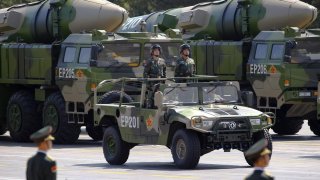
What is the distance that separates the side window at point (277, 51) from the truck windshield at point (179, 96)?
324 inches

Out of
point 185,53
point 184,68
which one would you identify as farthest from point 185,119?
point 185,53

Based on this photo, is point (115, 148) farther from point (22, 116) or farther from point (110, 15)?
point (110, 15)

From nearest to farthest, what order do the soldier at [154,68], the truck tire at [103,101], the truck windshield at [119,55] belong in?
the soldier at [154,68]
the truck tire at [103,101]
the truck windshield at [119,55]

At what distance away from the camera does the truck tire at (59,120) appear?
28875 millimetres

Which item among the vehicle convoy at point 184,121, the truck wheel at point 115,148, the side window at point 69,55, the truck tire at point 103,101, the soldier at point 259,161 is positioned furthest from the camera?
the side window at point 69,55

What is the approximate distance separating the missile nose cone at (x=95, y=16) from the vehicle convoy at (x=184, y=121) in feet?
23.5

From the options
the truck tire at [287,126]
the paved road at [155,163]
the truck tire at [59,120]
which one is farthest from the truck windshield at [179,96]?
the truck tire at [287,126]

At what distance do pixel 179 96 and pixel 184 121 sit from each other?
123cm

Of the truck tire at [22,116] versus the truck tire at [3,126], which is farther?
the truck tire at [3,126]

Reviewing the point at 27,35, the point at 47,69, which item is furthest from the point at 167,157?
the point at 27,35

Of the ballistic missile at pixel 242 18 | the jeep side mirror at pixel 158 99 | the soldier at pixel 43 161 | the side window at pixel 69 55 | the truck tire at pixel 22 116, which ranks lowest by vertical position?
the truck tire at pixel 22 116

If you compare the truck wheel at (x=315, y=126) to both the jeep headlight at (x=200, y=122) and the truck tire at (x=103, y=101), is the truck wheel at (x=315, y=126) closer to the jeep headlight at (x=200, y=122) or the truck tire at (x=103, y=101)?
the truck tire at (x=103, y=101)

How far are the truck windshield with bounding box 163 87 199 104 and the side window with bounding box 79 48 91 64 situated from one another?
22.1 feet

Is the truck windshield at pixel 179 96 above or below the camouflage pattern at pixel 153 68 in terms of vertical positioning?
below
